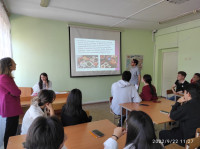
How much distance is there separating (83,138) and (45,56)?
12.0 ft

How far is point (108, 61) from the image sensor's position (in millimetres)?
5328

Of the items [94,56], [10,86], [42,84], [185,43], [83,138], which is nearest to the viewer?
[83,138]

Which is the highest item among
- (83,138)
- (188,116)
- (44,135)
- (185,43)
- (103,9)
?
(103,9)

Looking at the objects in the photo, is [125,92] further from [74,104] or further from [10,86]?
[10,86]

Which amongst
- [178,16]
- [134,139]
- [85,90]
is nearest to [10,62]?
A: [134,139]

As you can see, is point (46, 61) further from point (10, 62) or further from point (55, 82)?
point (10, 62)

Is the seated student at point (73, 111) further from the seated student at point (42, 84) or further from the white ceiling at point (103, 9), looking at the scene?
the white ceiling at point (103, 9)

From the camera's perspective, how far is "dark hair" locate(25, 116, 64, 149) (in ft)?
2.41

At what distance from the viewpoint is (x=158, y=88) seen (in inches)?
247

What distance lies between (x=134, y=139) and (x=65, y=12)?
378 centimetres

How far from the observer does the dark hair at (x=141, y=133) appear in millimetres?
939

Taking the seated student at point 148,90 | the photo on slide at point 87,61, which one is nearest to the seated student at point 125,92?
the seated student at point 148,90

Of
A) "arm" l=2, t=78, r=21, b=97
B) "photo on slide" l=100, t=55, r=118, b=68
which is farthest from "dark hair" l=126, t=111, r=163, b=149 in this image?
"photo on slide" l=100, t=55, r=118, b=68

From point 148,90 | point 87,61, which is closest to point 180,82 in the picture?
point 148,90
